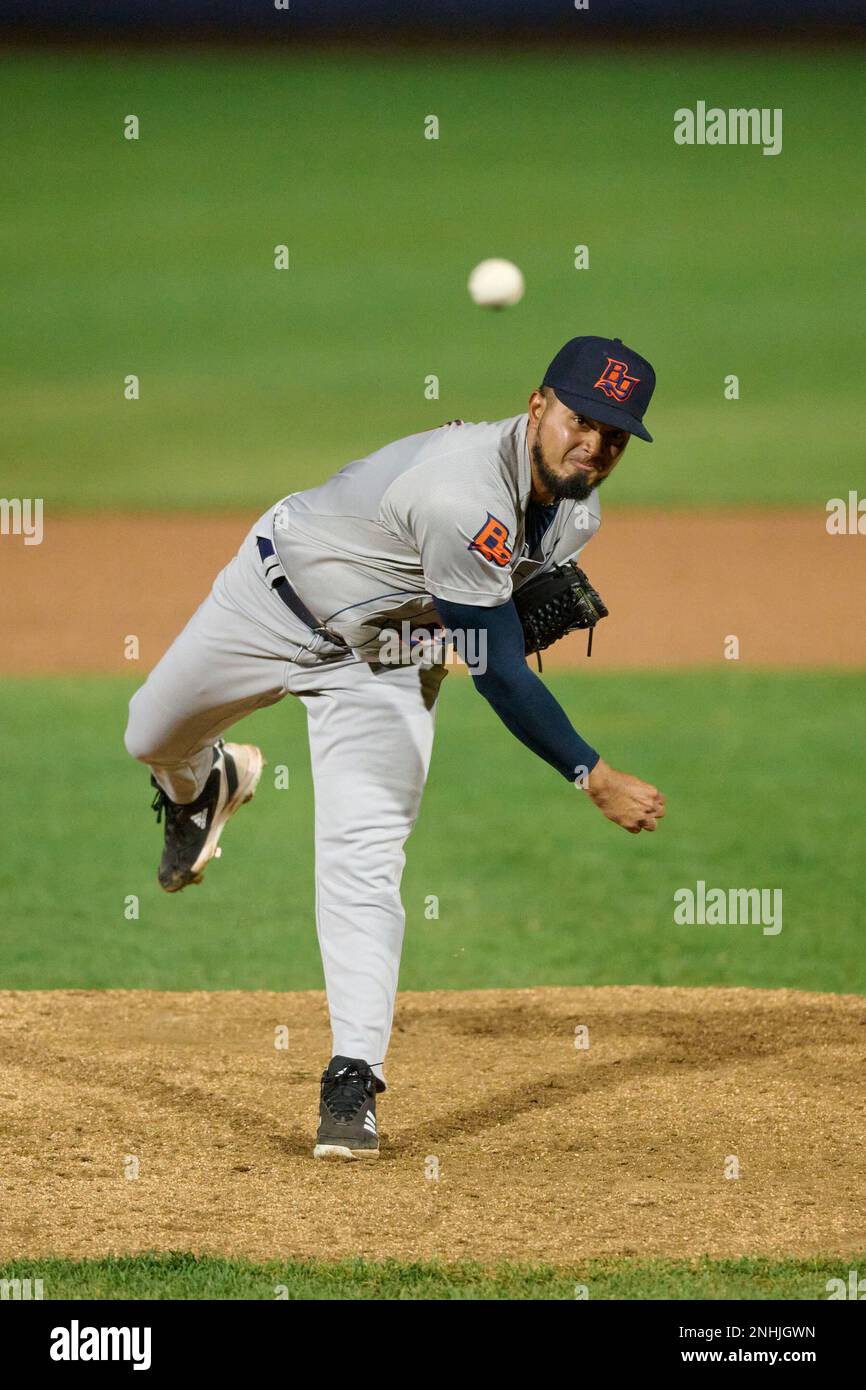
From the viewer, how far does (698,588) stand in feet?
42.3

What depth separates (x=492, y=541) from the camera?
157 inches

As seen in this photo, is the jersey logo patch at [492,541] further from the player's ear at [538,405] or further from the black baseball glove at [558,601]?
the black baseball glove at [558,601]

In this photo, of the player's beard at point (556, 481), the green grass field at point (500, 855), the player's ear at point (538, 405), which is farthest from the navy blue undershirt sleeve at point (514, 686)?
the green grass field at point (500, 855)

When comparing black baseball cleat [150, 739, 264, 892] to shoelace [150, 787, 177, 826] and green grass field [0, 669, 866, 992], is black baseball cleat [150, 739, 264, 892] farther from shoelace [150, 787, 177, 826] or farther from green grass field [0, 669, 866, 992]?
green grass field [0, 669, 866, 992]

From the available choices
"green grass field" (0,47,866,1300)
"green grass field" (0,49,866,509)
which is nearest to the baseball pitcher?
"green grass field" (0,47,866,1300)

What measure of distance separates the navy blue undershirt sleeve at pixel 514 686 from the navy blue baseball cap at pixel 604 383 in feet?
1.58

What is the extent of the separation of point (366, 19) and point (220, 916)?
20.5 meters

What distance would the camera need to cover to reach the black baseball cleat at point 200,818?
18.3 feet

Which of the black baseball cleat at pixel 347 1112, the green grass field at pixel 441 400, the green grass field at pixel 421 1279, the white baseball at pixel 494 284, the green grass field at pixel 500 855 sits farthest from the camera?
the white baseball at pixel 494 284

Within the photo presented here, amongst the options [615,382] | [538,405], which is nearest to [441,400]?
[538,405]

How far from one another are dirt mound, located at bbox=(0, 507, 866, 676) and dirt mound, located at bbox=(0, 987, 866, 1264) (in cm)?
568

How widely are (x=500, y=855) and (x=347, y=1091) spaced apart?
139 inches

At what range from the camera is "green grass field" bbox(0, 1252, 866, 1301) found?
3.51 meters

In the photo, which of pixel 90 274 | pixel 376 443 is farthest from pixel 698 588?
pixel 90 274
